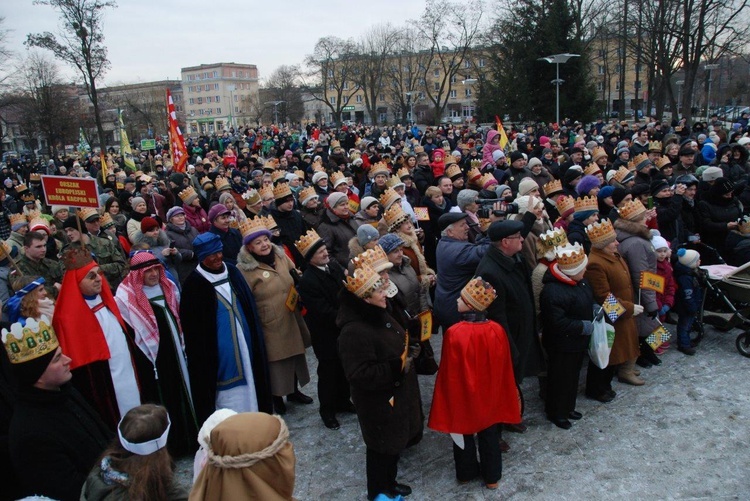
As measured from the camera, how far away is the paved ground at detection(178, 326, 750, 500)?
Result: 4086 mm

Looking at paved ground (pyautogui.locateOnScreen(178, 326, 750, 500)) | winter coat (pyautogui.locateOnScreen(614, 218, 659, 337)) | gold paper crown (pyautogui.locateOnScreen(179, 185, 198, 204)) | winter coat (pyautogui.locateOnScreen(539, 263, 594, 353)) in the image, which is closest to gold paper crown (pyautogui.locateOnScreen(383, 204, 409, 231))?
winter coat (pyautogui.locateOnScreen(539, 263, 594, 353))

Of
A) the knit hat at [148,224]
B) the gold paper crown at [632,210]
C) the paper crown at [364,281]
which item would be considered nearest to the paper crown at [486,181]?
the gold paper crown at [632,210]

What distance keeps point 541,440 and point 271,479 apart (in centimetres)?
344

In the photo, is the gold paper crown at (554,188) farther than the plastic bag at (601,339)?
Yes

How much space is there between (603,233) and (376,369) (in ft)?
9.35

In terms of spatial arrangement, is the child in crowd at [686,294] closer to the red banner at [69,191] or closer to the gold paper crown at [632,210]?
the gold paper crown at [632,210]

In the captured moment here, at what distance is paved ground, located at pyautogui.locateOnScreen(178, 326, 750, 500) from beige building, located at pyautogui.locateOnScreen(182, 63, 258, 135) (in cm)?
12230

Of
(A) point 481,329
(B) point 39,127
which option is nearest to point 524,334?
(A) point 481,329

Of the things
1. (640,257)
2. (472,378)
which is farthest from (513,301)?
(640,257)

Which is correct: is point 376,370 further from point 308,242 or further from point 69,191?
point 69,191

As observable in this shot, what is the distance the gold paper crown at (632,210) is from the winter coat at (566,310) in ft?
4.54

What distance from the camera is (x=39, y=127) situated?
4106 centimetres

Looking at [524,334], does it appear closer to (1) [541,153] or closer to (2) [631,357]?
(2) [631,357]

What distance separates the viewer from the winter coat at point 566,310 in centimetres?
474
